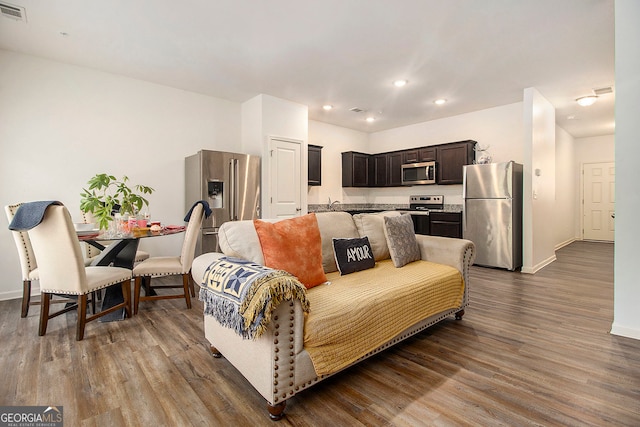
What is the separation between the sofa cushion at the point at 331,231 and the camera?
8.61 ft

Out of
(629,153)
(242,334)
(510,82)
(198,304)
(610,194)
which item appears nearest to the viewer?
(242,334)

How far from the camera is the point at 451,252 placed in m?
2.86

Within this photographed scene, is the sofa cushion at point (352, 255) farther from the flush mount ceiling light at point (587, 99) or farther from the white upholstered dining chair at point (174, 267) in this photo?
the flush mount ceiling light at point (587, 99)

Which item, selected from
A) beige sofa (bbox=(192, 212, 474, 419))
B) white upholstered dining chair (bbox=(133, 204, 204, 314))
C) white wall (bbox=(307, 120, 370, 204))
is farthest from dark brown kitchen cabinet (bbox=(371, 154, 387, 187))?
white upholstered dining chair (bbox=(133, 204, 204, 314))

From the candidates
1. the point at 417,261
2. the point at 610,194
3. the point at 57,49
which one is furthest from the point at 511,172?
the point at 57,49

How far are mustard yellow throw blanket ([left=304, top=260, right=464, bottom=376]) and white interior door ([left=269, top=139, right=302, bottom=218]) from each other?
103 inches

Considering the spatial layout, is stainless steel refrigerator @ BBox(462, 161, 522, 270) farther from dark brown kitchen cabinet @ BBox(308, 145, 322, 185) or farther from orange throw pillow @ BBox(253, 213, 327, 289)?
orange throw pillow @ BBox(253, 213, 327, 289)

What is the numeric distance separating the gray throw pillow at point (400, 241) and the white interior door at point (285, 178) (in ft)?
8.12

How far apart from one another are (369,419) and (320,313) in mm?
561

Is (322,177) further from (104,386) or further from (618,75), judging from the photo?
(104,386)

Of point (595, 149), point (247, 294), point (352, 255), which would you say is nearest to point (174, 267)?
point (352, 255)

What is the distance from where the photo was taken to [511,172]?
4695mm

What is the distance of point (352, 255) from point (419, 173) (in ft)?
13.6

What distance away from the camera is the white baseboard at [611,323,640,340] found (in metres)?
2.51
